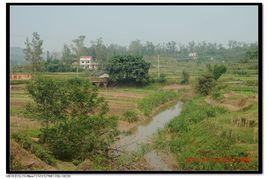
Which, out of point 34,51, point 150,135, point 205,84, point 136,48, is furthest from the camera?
point 205,84

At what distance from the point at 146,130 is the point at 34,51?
341 centimetres

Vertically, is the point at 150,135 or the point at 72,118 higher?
the point at 72,118

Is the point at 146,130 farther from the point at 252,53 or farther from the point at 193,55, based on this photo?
the point at 252,53

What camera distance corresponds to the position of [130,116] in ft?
31.0

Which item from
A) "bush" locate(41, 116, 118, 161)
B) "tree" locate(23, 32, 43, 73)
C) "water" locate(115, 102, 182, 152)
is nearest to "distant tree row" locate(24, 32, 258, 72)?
"tree" locate(23, 32, 43, 73)

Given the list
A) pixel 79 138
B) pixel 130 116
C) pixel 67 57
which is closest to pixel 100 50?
pixel 67 57

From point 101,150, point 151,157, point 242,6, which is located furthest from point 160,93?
point 242,6

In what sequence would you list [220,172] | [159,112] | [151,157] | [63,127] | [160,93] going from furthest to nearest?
[159,112], [160,93], [151,157], [63,127], [220,172]

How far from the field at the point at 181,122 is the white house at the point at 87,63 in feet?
0.95

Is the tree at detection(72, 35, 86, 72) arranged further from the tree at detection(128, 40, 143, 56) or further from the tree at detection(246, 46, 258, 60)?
the tree at detection(246, 46, 258, 60)

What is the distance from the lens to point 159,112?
11.3m

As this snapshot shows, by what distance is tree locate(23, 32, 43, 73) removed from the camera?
7.87m

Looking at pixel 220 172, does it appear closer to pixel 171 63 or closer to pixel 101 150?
pixel 101 150
